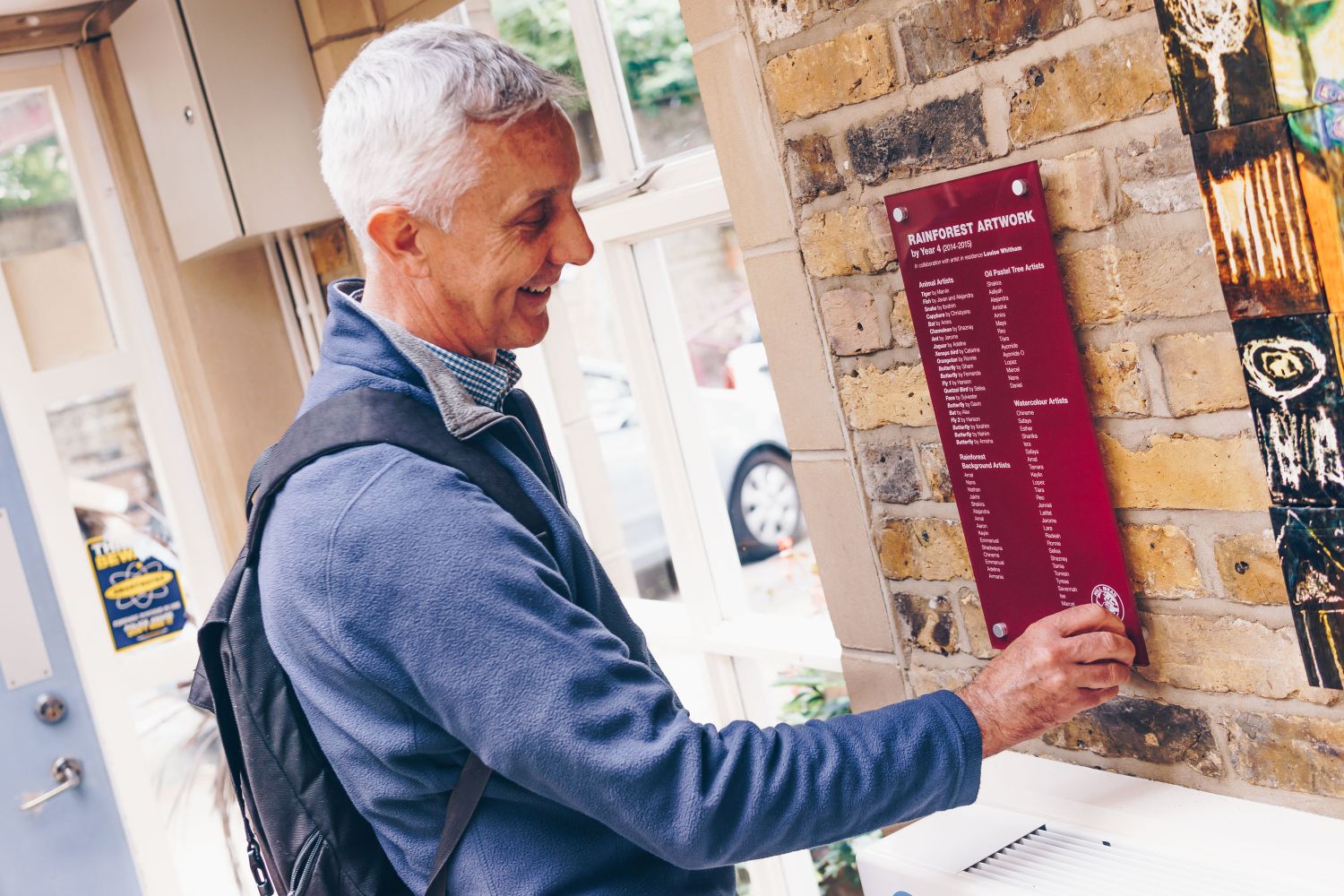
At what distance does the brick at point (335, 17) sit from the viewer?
2547mm

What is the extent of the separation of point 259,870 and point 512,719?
20.7 inches

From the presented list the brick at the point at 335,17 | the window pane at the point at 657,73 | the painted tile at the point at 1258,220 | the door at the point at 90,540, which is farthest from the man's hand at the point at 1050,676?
the door at the point at 90,540

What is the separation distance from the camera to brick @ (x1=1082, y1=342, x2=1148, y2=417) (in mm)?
1184

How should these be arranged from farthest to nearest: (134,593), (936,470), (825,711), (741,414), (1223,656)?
(741,414)
(134,593)
(825,711)
(936,470)
(1223,656)

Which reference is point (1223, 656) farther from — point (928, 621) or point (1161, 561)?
point (928, 621)

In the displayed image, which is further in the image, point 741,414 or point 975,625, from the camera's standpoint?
point 741,414

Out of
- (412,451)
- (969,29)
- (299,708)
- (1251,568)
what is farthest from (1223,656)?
(299,708)

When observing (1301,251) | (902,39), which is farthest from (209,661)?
(1301,251)

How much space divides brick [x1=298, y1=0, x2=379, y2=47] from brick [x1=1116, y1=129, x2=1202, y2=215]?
189 centimetres

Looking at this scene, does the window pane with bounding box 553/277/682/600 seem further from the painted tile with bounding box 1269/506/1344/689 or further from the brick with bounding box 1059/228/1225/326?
the painted tile with bounding box 1269/506/1344/689

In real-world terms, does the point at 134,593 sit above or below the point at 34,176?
below

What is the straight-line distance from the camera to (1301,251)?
101cm

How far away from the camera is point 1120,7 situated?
1093 mm

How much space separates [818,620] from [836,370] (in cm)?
69
